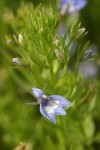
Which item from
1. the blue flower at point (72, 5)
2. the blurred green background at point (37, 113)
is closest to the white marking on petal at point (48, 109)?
the blurred green background at point (37, 113)

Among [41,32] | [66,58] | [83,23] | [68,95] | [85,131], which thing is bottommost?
[85,131]

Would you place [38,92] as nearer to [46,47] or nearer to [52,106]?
[52,106]

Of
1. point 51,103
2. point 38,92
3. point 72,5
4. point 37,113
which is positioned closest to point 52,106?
point 51,103

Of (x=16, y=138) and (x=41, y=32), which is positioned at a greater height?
(x=41, y=32)

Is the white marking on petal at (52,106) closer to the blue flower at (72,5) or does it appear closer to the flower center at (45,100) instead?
the flower center at (45,100)

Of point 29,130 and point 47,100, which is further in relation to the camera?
point 29,130

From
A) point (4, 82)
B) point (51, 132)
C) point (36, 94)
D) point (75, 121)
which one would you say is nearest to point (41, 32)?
point (36, 94)

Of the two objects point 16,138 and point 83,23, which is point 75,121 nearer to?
point 16,138
